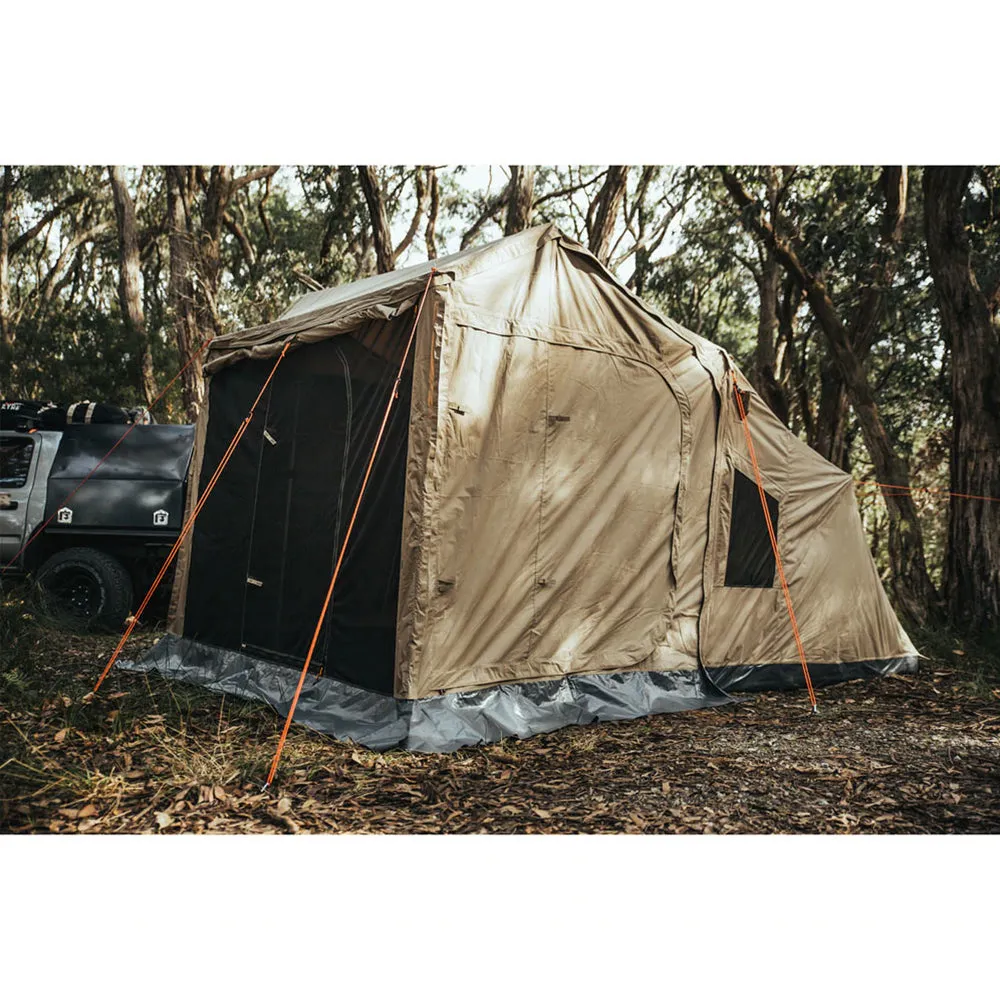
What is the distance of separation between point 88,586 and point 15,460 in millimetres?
1331

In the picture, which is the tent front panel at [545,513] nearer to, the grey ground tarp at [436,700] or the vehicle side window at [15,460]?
the grey ground tarp at [436,700]

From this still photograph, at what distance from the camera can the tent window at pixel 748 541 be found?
641cm

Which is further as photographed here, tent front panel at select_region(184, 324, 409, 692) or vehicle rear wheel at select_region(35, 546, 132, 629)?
vehicle rear wheel at select_region(35, 546, 132, 629)

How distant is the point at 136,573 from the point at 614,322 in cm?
482

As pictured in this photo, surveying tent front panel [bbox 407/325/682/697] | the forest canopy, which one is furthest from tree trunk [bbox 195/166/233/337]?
tent front panel [bbox 407/325/682/697]

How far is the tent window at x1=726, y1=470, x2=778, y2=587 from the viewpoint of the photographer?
6406 millimetres

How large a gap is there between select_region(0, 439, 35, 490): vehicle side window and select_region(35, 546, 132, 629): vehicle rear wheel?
81cm

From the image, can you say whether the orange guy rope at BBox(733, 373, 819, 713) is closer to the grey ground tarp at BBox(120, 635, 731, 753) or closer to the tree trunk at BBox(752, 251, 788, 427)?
the grey ground tarp at BBox(120, 635, 731, 753)

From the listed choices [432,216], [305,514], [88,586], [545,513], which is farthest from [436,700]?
[432,216]

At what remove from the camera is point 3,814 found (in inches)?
142

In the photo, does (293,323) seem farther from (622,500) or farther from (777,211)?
(777,211)

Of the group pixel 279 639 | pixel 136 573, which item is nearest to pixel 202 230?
pixel 136 573

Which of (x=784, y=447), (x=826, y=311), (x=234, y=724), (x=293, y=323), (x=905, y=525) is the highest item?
(x=826, y=311)

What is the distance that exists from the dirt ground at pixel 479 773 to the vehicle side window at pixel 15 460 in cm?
250
